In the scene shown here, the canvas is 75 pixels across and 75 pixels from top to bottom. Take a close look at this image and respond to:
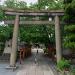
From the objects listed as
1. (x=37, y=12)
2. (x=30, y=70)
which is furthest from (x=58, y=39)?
(x=30, y=70)

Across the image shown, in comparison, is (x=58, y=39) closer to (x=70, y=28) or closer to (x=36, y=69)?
(x=36, y=69)

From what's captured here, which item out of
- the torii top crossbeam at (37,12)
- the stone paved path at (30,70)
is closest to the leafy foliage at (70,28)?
the torii top crossbeam at (37,12)

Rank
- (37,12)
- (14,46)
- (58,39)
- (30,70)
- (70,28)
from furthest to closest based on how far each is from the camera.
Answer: (37,12)
(14,46)
(58,39)
(30,70)
(70,28)

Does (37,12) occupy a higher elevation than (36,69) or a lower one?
higher

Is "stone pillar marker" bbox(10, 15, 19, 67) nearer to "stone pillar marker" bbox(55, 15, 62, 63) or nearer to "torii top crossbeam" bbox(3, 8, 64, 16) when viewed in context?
"torii top crossbeam" bbox(3, 8, 64, 16)

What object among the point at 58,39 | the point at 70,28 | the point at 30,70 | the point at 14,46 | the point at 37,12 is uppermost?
the point at 37,12

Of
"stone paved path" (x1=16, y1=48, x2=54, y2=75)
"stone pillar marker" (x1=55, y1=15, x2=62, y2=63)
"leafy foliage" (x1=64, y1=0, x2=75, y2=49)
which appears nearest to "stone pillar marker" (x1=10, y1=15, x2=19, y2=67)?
"stone paved path" (x1=16, y1=48, x2=54, y2=75)

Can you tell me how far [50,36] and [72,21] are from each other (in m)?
11.8

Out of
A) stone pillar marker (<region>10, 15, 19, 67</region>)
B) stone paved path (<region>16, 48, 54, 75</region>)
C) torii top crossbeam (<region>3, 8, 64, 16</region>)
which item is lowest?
stone paved path (<region>16, 48, 54, 75</region>)

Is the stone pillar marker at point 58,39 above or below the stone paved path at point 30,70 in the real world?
above

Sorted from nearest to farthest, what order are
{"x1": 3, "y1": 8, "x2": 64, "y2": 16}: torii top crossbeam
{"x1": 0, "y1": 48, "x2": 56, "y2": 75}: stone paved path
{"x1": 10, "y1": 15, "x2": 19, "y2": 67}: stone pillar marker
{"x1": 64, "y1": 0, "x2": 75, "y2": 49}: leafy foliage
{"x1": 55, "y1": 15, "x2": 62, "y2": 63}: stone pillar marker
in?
{"x1": 64, "y1": 0, "x2": 75, "y2": 49}: leafy foliage → {"x1": 0, "y1": 48, "x2": 56, "y2": 75}: stone paved path → {"x1": 55, "y1": 15, "x2": 62, "y2": 63}: stone pillar marker → {"x1": 10, "y1": 15, "x2": 19, "y2": 67}: stone pillar marker → {"x1": 3, "y1": 8, "x2": 64, "y2": 16}: torii top crossbeam

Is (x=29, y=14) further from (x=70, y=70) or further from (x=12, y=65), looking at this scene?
(x=70, y=70)

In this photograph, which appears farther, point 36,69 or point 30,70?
point 36,69

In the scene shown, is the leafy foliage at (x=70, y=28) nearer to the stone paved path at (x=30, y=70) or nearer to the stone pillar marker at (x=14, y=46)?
the stone paved path at (x=30, y=70)
